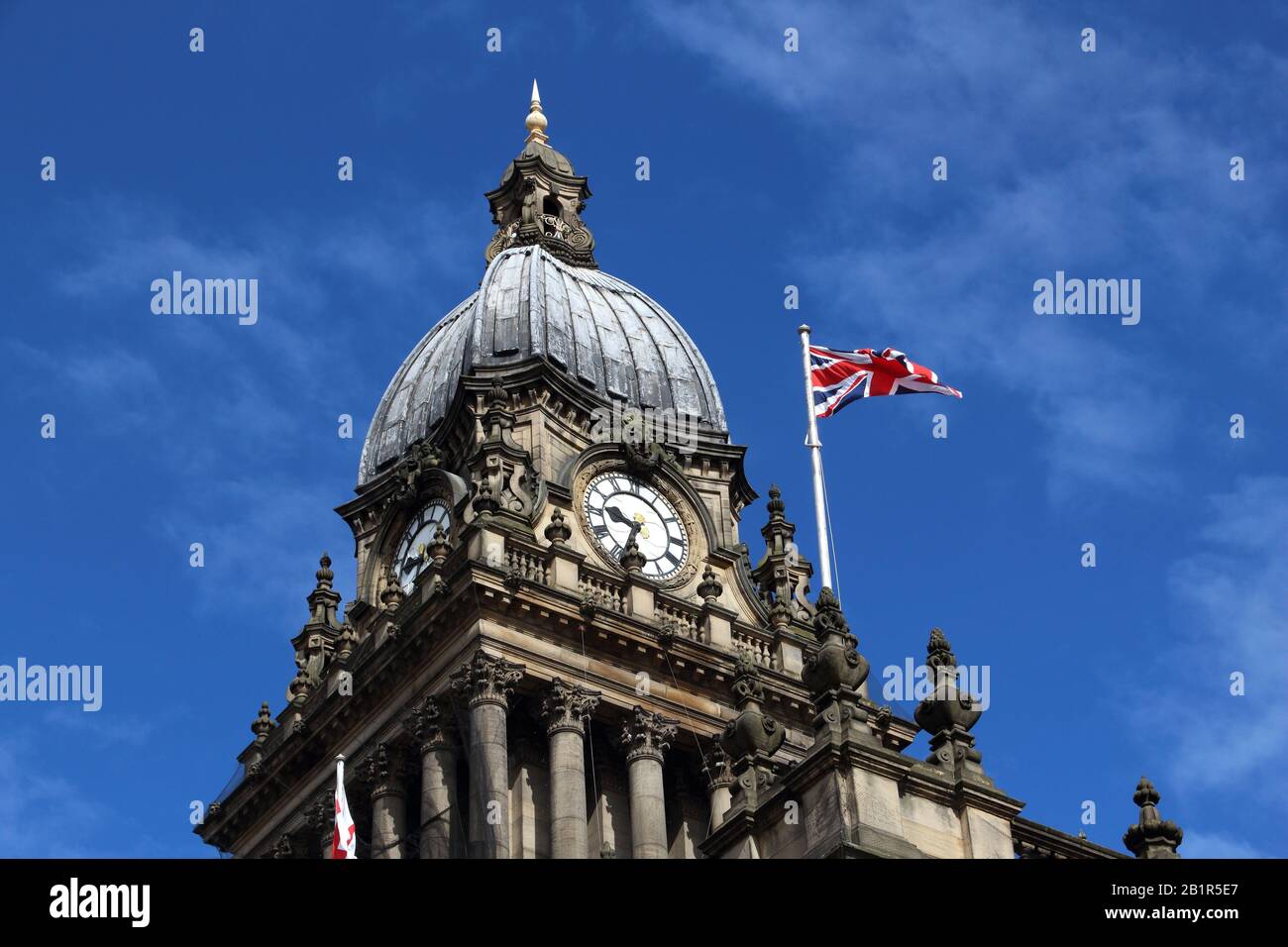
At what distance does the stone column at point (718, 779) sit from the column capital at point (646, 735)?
1.23 m

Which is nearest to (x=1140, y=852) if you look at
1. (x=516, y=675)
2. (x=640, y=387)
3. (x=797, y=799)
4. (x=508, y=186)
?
(x=797, y=799)

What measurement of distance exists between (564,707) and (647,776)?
2.63m

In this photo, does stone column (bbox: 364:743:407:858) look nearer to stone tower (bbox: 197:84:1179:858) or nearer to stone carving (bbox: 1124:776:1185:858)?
stone tower (bbox: 197:84:1179:858)

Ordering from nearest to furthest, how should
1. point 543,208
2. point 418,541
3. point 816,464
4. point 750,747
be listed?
point 750,747 < point 816,464 < point 418,541 < point 543,208

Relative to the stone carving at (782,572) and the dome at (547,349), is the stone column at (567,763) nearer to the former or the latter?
the stone carving at (782,572)

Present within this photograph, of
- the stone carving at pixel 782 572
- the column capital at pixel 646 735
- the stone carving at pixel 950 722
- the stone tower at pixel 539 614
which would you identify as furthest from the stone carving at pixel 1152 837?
the stone carving at pixel 782 572

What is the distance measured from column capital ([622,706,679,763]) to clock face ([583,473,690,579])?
5.65m

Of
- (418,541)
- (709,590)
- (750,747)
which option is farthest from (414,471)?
(750,747)

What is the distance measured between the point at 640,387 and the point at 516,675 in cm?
1505

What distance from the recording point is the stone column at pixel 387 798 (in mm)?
55781

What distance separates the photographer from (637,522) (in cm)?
6278

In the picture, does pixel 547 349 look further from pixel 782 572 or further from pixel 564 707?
pixel 564 707
